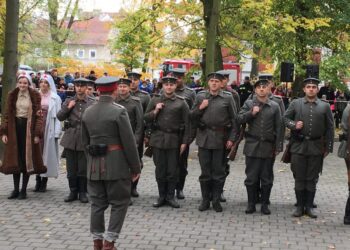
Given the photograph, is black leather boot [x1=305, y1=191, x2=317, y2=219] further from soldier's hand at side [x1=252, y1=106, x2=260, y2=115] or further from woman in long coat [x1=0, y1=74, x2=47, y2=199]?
woman in long coat [x1=0, y1=74, x2=47, y2=199]

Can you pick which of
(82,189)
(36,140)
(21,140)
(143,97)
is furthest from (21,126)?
(143,97)

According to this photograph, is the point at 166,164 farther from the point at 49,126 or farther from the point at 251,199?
the point at 49,126

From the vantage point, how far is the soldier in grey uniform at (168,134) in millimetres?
8375

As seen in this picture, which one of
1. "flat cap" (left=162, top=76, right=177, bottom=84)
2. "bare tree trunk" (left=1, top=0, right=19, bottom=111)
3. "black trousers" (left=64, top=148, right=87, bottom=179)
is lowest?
"black trousers" (left=64, top=148, right=87, bottom=179)

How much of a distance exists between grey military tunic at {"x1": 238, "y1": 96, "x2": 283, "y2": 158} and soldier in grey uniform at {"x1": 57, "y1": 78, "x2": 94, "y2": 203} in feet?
8.16

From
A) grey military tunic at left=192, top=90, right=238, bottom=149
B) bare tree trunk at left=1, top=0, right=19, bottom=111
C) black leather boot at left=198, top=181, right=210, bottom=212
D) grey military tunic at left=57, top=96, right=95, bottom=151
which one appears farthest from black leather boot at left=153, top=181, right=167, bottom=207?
bare tree trunk at left=1, top=0, right=19, bottom=111

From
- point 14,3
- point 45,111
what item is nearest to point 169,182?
point 45,111

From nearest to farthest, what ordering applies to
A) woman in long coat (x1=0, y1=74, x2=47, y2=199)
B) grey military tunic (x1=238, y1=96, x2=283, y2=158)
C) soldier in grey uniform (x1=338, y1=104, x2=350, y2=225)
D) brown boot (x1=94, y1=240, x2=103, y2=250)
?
brown boot (x1=94, y1=240, x2=103, y2=250) → soldier in grey uniform (x1=338, y1=104, x2=350, y2=225) → grey military tunic (x1=238, y1=96, x2=283, y2=158) → woman in long coat (x1=0, y1=74, x2=47, y2=199)

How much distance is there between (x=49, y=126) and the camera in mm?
9211

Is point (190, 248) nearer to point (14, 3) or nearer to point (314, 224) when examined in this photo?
point (314, 224)

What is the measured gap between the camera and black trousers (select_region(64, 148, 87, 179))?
8.68m

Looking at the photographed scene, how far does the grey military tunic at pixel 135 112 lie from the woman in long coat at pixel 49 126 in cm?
122

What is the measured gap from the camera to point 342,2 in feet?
59.6

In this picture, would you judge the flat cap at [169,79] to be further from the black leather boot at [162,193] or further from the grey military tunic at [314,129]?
the grey military tunic at [314,129]
